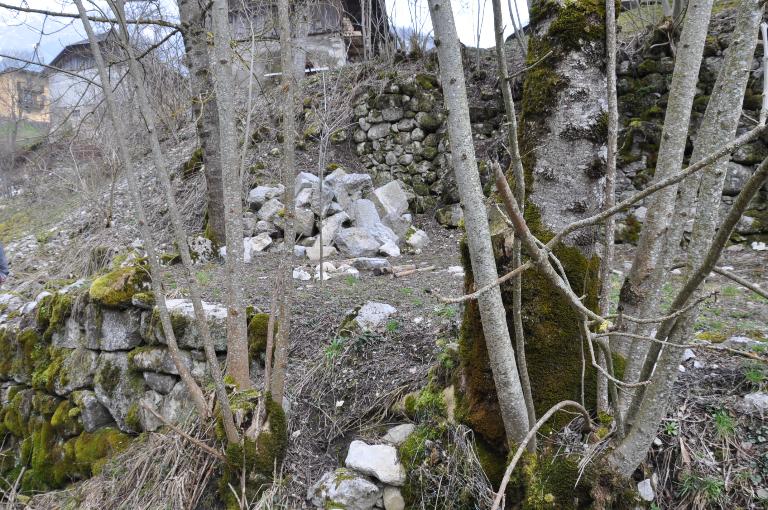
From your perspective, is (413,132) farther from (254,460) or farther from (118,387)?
(254,460)

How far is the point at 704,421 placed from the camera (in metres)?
1.99

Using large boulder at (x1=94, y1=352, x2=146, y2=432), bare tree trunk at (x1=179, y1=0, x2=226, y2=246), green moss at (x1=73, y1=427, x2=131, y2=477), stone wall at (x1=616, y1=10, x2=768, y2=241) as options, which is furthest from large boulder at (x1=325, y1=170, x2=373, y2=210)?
green moss at (x1=73, y1=427, x2=131, y2=477)

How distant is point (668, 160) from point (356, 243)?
4.74m

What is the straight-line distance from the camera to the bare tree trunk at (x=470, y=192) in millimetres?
1670

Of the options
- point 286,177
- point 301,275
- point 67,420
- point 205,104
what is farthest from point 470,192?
point 205,104

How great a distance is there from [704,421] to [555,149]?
1282mm

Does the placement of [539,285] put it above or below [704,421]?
above

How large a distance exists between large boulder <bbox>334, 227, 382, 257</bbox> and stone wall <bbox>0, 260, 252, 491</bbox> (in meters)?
2.60

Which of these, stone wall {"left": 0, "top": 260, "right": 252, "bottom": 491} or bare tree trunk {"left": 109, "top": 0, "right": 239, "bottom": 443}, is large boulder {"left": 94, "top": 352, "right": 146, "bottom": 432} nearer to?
stone wall {"left": 0, "top": 260, "right": 252, "bottom": 491}

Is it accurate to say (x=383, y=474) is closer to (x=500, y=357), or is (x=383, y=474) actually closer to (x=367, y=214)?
(x=500, y=357)

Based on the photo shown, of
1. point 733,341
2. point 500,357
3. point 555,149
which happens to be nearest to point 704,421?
point 733,341

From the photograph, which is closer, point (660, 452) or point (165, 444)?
point (660, 452)

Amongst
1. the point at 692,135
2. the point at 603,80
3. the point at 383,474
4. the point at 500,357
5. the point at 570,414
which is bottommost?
the point at 383,474

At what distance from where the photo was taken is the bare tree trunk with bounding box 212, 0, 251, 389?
2588mm
